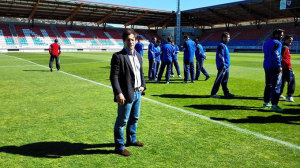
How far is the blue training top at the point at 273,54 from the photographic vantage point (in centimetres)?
557

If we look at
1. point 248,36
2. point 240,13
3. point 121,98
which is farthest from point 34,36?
point 121,98

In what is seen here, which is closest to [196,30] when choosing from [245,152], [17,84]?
[17,84]

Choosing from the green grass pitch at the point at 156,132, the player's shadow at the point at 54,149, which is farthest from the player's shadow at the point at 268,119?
the player's shadow at the point at 54,149

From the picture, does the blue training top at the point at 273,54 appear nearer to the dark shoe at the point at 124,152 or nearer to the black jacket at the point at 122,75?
the black jacket at the point at 122,75

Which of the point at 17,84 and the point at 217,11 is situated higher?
the point at 217,11

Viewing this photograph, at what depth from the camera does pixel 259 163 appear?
10.8 ft

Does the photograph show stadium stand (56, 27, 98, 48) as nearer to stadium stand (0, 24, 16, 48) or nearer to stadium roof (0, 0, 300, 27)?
stadium roof (0, 0, 300, 27)

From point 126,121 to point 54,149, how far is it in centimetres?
120

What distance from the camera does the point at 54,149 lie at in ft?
12.2

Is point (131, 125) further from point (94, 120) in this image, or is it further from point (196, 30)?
point (196, 30)

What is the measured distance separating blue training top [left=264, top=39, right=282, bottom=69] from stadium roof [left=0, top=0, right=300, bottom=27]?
43528 mm

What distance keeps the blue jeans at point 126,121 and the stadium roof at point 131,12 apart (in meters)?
44.7

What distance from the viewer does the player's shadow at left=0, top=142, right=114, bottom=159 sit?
357 centimetres

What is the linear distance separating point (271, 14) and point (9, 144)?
5402 centimetres
